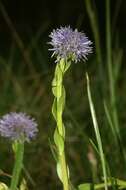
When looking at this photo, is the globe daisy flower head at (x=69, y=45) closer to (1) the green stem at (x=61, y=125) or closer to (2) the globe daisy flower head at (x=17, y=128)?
(1) the green stem at (x=61, y=125)

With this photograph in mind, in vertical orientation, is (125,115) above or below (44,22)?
below

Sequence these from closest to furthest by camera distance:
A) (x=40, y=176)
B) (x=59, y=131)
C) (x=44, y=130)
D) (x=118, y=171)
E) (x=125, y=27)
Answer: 1. (x=59, y=131)
2. (x=118, y=171)
3. (x=40, y=176)
4. (x=44, y=130)
5. (x=125, y=27)

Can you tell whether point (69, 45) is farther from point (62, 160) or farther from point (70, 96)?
point (70, 96)

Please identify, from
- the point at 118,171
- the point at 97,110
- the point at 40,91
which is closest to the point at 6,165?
the point at 118,171

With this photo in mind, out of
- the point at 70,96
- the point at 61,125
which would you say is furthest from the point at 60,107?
the point at 70,96

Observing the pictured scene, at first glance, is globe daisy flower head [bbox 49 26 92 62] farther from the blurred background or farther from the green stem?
the blurred background

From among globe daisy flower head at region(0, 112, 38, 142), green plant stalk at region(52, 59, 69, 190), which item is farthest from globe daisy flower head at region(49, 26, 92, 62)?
globe daisy flower head at region(0, 112, 38, 142)

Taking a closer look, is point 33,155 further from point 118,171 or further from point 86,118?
point 86,118
